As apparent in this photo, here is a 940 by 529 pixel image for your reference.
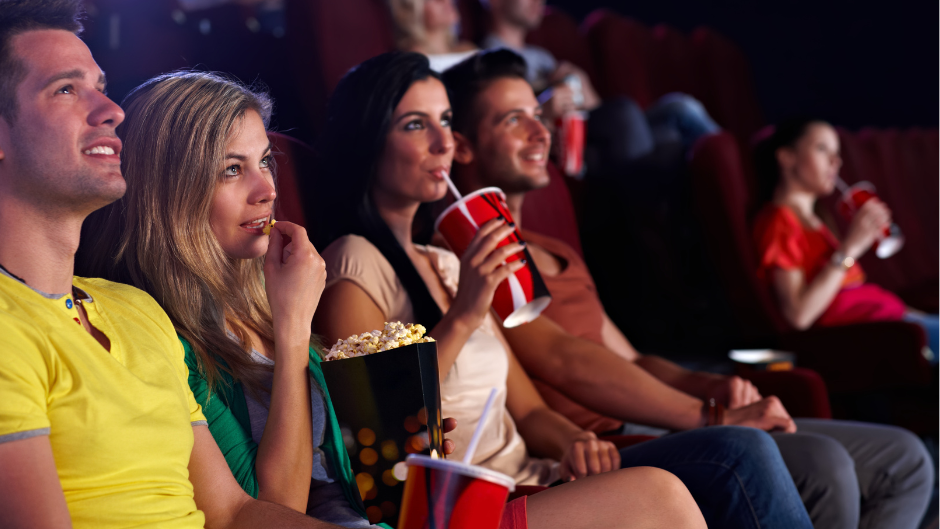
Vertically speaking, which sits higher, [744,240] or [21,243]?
[21,243]

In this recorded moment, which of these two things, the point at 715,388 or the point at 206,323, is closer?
the point at 206,323

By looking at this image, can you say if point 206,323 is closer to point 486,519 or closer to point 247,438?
point 247,438

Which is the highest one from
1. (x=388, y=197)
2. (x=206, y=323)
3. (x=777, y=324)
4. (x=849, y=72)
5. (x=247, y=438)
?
(x=849, y=72)

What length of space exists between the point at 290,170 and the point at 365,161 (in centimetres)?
11

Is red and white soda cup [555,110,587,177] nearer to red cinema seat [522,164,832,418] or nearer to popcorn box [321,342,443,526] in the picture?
Result: red cinema seat [522,164,832,418]

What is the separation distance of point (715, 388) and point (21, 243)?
1117mm

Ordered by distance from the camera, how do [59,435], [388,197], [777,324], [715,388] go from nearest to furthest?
[59,435] < [388,197] < [715,388] < [777,324]

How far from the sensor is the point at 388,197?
3.94 feet

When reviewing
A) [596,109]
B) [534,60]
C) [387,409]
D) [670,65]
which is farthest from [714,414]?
[670,65]

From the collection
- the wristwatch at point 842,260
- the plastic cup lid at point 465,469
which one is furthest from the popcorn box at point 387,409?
the wristwatch at point 842,260

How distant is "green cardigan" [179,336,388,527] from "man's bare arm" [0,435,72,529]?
22 centimetres

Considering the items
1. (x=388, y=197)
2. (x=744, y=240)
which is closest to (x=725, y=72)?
(x=744, y=240)

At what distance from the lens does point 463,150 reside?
1425 mm

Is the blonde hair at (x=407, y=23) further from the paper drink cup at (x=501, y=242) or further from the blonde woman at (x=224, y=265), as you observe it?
the blonde woman at (x=224, y=265)
